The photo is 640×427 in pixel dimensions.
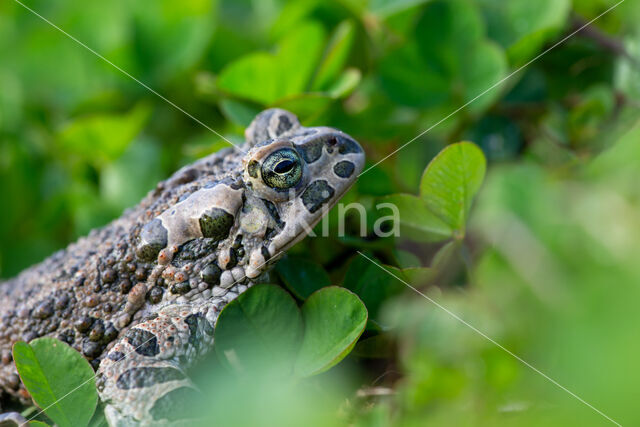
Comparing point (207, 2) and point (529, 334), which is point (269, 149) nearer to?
point (529, 334)

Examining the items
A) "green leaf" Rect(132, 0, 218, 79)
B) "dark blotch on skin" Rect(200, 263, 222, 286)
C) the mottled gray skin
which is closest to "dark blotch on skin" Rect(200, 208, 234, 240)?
the mottled gray skin

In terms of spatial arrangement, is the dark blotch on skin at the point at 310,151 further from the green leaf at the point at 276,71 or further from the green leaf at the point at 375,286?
the green leaf at the point at 276,71

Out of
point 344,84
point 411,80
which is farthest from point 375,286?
point 411,80

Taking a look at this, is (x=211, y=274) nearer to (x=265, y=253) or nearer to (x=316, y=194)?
(x=265, y=253)

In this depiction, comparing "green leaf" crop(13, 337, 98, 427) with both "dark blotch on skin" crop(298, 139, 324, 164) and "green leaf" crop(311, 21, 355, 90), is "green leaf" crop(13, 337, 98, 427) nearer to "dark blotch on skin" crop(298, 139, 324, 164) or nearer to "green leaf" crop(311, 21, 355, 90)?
"dark blotch on skin" crop(298, 139, 324, 164)

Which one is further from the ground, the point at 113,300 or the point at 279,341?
the point at 113,300

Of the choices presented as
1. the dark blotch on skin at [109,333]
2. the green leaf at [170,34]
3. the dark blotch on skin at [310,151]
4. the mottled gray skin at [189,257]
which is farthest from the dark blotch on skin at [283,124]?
the green leaf at [170,34]

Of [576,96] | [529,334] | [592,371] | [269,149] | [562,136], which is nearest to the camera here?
[592,371]

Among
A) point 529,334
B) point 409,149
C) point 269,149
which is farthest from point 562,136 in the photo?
point 529,334
